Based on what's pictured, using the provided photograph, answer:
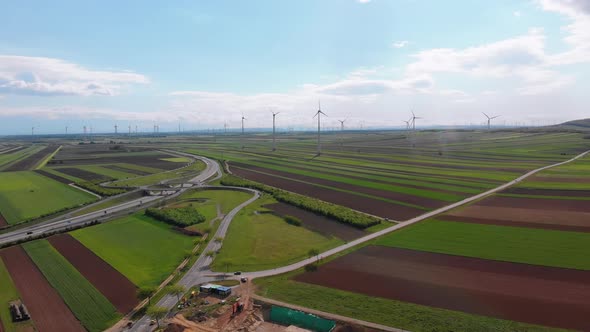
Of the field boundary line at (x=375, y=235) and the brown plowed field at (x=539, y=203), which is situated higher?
the brown plowed field at (x=539, y=203)

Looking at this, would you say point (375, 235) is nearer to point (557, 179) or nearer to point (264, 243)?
point (264, 243)

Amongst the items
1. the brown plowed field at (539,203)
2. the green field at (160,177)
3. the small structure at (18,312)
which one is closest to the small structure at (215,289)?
the small structure at (18,312)

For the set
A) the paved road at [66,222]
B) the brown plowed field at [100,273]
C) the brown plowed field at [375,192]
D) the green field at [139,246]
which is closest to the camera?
the brown plowed field at [100,273]

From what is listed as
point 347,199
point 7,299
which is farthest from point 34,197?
point 347,199

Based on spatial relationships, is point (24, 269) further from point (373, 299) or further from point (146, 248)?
point (373, 299)

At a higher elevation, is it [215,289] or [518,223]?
[518,223]

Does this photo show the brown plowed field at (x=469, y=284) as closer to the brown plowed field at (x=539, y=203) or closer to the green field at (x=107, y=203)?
the brown plowed field at (x=539, y=203)

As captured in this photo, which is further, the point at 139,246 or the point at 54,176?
the point at 54,176
